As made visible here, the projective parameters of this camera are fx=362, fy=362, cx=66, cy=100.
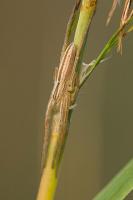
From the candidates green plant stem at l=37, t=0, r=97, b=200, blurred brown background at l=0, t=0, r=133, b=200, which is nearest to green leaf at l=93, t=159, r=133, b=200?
green plant stem at l=37, t=0, r=97, b=200

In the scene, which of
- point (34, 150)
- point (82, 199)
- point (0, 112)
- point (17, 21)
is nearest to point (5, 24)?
point (17, 21)

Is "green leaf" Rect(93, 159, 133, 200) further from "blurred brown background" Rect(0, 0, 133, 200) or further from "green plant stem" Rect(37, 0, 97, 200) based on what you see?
"blurred brown background" Rect(0, 0, 133, 200)

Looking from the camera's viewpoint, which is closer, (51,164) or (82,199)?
(51,164)

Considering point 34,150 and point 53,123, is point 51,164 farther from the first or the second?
point 34,150

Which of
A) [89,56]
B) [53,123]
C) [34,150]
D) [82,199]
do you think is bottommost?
[82,199]

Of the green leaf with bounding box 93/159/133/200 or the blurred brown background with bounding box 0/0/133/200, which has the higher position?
the green leaf with bounding box 93/159/133/200

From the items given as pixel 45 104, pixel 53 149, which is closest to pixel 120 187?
pixel 53 149
